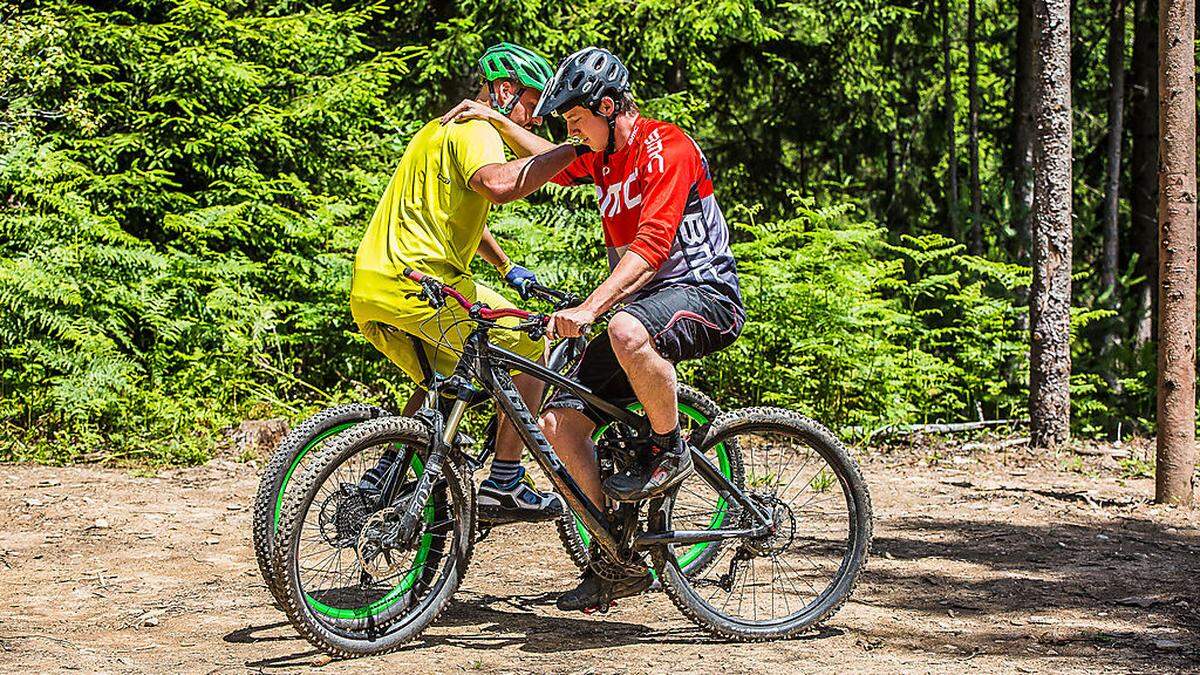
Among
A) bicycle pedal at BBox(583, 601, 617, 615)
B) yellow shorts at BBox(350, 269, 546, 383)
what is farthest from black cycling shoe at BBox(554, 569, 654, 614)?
yellow shorts at BBox(350, 269, 546, 383)

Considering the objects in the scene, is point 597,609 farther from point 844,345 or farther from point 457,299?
point 844,345

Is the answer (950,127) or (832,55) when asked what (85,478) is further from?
(950,127)

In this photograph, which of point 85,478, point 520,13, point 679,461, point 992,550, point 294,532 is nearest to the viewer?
point 294,532

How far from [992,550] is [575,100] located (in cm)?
350

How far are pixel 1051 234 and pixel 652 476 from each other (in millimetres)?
6083

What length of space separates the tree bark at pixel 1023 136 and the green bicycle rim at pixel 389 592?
380 inches

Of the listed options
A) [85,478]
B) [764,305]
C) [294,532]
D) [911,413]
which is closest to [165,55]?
[85,478]

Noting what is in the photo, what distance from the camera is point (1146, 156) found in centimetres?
1585

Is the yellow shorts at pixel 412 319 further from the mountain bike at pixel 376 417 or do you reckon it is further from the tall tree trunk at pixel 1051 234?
the tall tree trunk at pixel 1051 234

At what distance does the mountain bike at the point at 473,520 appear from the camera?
4.47 meters

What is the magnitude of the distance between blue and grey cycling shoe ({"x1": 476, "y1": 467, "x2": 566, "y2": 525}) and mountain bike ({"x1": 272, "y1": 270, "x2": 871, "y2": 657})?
0.12m

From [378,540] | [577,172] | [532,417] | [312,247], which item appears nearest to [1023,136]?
[312,247]

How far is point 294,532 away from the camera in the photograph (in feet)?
14.1

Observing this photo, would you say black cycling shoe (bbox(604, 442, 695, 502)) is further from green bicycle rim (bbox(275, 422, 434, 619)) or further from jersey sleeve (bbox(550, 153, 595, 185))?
jersey sleeve (bbox(550, 153, 595, 185))
